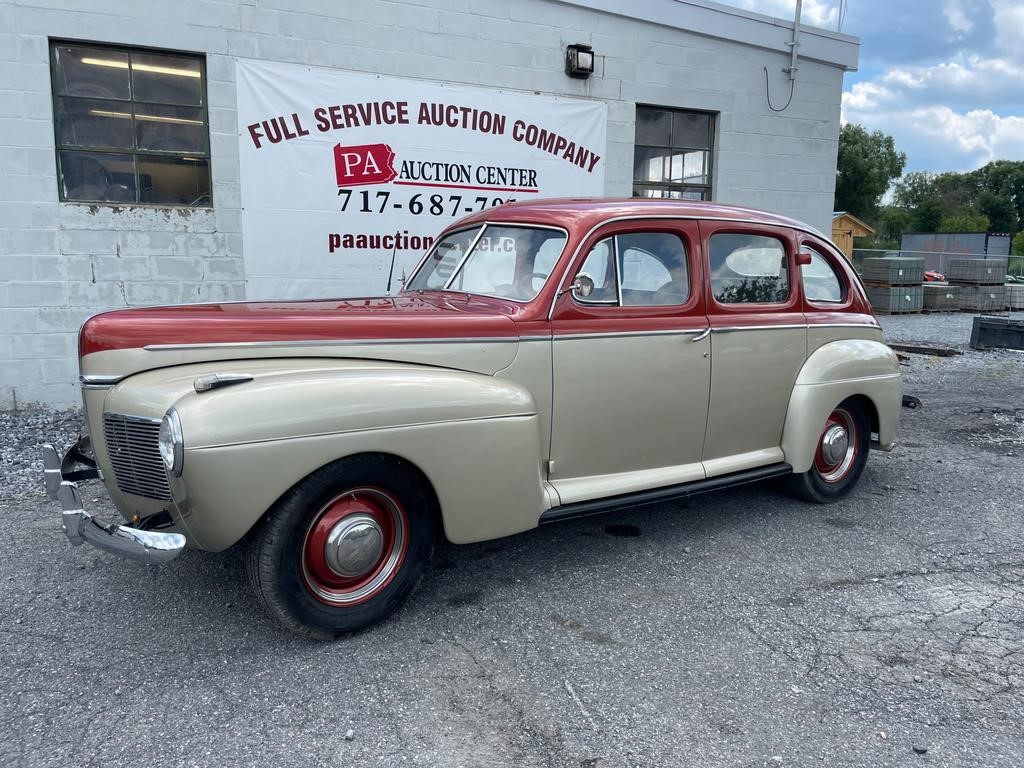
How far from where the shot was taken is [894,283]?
1781cm

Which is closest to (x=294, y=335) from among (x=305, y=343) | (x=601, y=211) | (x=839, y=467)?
(x=305, y=343)

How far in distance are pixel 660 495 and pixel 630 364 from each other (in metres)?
0.71

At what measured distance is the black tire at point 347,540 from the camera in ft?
9.68

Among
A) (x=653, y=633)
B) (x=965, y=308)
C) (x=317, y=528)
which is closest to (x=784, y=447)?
(x=653, y=633)

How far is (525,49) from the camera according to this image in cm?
798

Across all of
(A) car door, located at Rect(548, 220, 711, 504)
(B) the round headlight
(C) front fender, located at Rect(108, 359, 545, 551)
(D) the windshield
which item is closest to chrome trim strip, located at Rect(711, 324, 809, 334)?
(A) car door, located at Rect(548, 220, 711, 504)

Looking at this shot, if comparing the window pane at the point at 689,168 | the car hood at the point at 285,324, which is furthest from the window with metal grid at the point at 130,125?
the window pane at the point at 689,168

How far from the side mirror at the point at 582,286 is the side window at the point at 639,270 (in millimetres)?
40

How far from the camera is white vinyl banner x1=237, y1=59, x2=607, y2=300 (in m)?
7.05

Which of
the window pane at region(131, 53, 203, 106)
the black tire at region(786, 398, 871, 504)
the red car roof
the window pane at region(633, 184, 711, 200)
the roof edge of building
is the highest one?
the roof edge of building

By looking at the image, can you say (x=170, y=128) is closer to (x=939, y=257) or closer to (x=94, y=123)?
(x=94, y=123)

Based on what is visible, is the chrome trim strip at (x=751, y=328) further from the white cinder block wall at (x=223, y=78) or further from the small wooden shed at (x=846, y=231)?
the small wooden shed at (x=846, y=231)

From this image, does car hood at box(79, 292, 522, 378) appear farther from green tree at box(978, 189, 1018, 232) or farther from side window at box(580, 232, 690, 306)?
green tree at box(978, 189, 1018, 232)

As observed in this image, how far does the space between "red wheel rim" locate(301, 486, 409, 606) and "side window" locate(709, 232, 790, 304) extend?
2.22m
